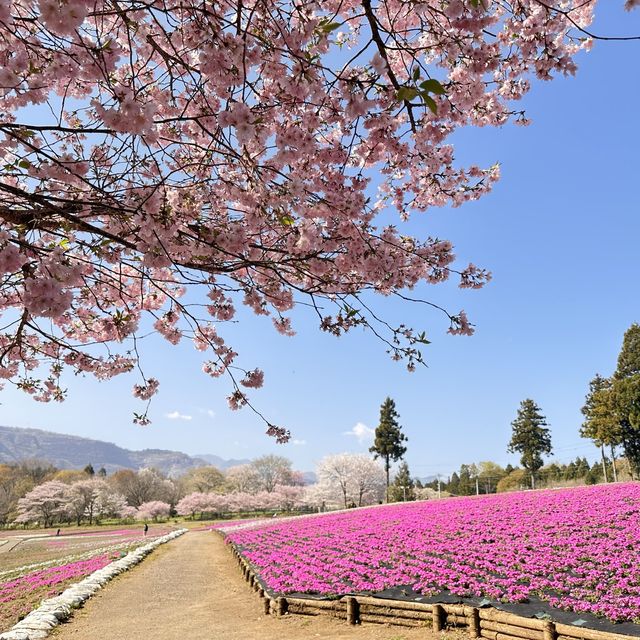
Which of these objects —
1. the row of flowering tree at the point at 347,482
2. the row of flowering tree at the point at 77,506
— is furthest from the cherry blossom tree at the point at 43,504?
the row of flowering tree at the point at 347,482

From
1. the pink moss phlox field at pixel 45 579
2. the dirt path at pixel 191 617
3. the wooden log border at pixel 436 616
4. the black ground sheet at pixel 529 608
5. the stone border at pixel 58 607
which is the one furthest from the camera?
the pink moss phlox field at pixel 45 579

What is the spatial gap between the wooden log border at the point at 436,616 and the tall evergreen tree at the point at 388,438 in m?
37.3

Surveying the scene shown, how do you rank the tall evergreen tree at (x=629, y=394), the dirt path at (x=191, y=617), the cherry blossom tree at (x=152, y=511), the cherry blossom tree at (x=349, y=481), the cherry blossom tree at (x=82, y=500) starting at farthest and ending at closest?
the cherry blossom tree at (x=82, y=500), the cherry blossom tree at (x=152, y=511), the cherry blossom tree at (x=349, y=481), the tall evergreen tree at (x=629, y=394), the dirt path at (x=191, y=617)

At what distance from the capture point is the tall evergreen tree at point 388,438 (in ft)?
146

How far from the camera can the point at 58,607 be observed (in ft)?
27.9

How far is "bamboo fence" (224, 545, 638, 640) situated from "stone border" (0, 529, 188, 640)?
3550 mm

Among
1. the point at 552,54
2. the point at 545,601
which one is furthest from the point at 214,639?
the point at 552,54

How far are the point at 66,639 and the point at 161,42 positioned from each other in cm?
831

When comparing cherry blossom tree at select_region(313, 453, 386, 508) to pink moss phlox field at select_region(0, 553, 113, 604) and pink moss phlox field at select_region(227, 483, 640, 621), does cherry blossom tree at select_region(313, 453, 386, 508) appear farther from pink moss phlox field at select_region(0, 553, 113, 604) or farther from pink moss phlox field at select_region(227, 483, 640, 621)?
pink moss phlox field at select_region(0, 553, 113, 604)

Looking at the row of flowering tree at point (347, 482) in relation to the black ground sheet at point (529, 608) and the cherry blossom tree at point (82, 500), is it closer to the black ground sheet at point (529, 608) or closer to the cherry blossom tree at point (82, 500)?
the cherry blossom tree at point (82, 500)

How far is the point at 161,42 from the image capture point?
406cm

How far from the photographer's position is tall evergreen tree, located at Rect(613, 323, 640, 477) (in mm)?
29969

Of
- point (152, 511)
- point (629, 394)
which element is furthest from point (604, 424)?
point (152, 511)

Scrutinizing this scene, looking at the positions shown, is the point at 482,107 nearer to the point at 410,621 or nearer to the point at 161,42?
the point at 161,42
